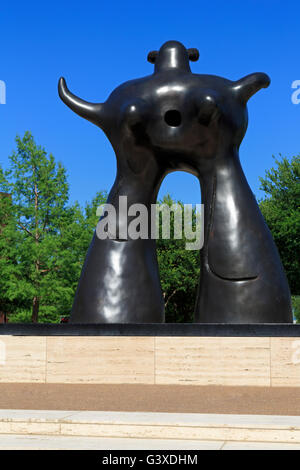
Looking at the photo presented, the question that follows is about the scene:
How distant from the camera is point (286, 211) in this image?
103 ft

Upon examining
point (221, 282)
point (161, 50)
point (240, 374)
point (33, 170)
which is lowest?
point (240, 374)

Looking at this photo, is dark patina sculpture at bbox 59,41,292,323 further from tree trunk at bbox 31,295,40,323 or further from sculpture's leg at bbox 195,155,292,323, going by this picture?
tree trunk at bbox 31,295,40,323

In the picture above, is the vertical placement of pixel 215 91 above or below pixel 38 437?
above

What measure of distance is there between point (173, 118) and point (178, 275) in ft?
83.6

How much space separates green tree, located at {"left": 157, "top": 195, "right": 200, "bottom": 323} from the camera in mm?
35719

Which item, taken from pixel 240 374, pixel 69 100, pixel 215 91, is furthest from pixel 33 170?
pixel 240 374

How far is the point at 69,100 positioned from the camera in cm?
1137

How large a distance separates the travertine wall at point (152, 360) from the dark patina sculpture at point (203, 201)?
953mm

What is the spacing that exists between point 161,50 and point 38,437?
788cm

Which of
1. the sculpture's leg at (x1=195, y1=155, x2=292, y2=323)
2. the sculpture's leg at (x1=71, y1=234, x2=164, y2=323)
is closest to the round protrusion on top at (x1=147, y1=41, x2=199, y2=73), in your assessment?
the sculpture's leg at (x1=195, y1=155, x2=292, y2=323)

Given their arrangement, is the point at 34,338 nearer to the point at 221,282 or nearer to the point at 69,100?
the point at 221,282

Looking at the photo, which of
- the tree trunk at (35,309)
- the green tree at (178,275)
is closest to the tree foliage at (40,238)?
the tree trunk at (35,309)

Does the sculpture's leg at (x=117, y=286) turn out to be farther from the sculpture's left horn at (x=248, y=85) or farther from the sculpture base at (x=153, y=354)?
the sculpture's left horn at (x=248, y=85)

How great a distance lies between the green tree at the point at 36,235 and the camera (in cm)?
2773
